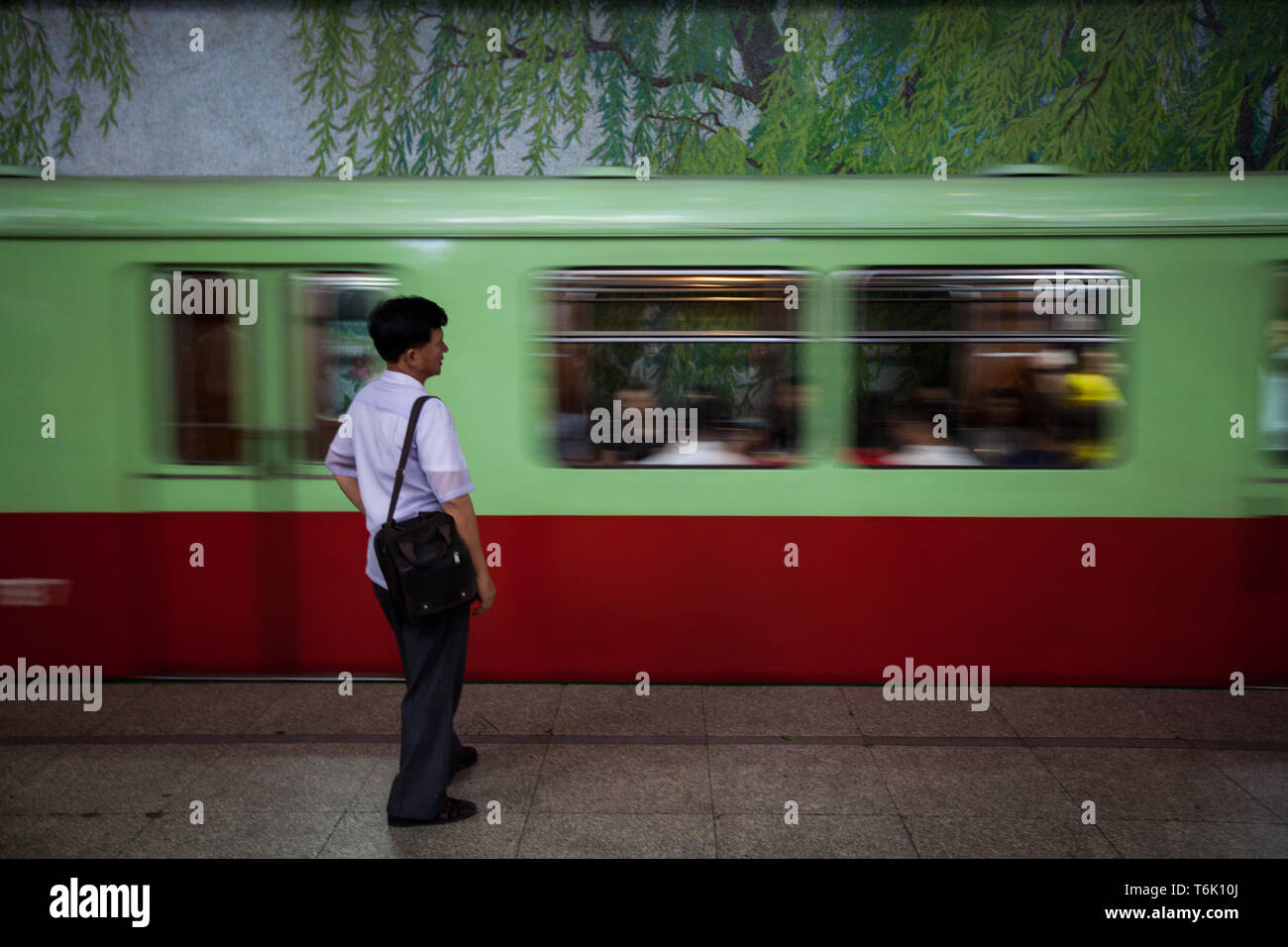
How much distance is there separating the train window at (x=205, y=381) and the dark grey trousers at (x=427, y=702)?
1.78m

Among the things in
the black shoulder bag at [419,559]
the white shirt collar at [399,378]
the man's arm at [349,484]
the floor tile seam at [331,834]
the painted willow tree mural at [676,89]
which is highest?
the painted willow tree mural at [676,89]

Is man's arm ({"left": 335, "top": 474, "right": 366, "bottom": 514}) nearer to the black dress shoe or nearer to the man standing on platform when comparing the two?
the man standing on platform

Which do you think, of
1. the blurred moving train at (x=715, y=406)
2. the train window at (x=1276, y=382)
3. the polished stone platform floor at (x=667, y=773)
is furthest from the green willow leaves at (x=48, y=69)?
the train window at (x=1276, y=382)

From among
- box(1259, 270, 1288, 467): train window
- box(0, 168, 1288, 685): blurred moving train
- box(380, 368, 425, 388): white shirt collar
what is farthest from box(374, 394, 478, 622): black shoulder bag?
box(1259, 270, 1288, 467): train window

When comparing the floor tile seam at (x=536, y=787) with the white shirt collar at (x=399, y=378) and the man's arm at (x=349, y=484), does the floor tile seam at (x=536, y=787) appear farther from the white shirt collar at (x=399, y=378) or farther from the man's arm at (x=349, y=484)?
the white shirt collar at (x=399, y=378)

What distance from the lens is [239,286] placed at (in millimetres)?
4379

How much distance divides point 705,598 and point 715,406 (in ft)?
3.27

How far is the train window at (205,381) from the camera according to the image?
4398 millimetres

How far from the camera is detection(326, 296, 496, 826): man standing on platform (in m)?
3.01

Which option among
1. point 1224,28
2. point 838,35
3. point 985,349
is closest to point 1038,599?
point 985,349

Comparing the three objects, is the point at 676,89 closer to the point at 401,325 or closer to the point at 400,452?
the point at 401,325

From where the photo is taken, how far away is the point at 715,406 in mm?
4355

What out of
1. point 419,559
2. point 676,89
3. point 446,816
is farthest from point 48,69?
point 446,816

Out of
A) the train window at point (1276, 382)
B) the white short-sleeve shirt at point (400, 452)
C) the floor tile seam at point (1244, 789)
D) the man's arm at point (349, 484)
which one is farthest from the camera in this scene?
the train window at point (1276, 382)
